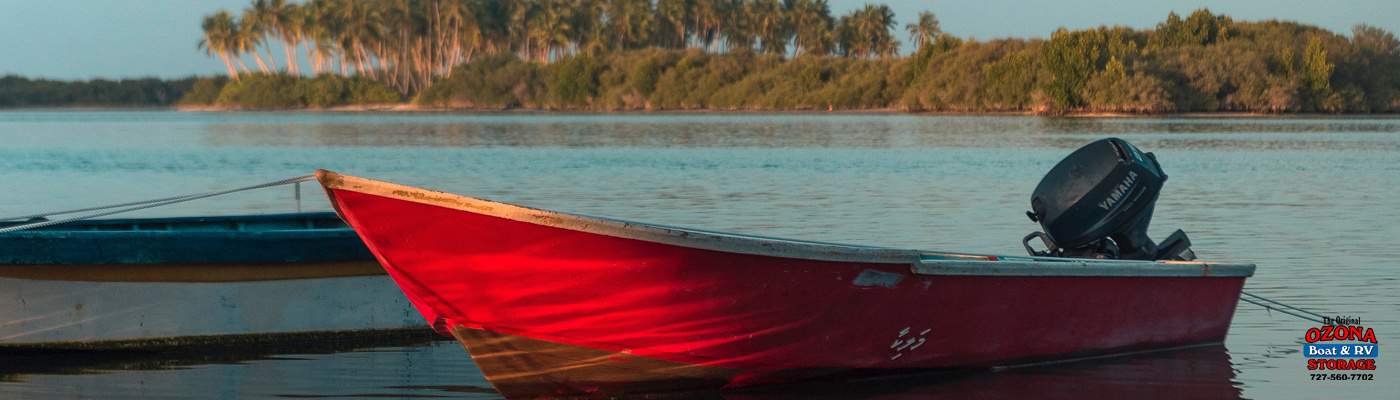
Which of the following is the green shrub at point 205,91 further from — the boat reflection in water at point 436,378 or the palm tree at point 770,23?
the boat reflection in water at point 436,378

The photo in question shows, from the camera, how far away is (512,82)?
464 feet

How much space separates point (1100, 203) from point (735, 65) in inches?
4866

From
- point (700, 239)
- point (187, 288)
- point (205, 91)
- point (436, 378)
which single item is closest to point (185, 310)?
point (187, 288)

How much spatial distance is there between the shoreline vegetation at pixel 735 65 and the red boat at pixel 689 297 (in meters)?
87.0

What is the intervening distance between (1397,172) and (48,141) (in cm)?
4741

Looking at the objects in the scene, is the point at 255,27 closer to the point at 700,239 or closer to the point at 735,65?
the point at 735,65

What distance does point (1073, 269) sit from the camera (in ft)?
32.0

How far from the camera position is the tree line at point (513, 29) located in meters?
148

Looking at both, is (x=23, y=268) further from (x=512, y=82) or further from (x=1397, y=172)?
(x=512, y=82)

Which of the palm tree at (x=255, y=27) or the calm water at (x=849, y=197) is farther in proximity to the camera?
the palm tree at (x=255, y=27)

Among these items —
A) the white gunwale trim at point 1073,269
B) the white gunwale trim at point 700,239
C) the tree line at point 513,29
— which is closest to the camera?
the white gunwale trim at point 700,239

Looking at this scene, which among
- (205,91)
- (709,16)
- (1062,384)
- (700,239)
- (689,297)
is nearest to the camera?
(700,239)

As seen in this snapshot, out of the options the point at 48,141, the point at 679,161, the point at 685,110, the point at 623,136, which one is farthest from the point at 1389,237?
the point at 685,110

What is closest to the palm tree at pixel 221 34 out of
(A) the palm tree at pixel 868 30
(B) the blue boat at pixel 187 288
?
(A) the palm tree at pixel 868 30
